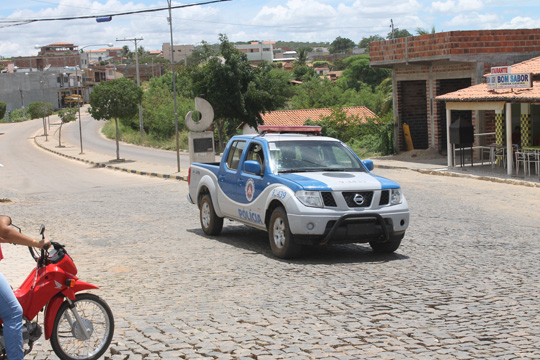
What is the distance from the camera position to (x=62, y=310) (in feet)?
18.6

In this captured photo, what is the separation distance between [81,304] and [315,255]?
206 inches

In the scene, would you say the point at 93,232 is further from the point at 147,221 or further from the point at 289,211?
the point at 289,211

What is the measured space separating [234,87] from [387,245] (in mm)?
Answer: 38751

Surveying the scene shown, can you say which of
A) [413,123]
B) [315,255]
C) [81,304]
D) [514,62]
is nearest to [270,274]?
[315,255]

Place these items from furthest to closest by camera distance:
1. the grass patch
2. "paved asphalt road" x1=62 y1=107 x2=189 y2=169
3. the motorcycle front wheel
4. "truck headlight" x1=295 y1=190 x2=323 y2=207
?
the grass patch → "paved asphalt road" x1=62 y1=107 x2=189 y2=169 → "truck headlight" x1=295 y1=190 x2=323 y2=207 → the motorcycle front wheel

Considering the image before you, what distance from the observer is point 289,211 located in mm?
9859

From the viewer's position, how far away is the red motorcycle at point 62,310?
218 inches

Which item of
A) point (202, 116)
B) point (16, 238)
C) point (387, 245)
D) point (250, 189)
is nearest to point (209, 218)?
point (250, 189)

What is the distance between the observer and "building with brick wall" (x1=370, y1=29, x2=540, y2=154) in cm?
2842

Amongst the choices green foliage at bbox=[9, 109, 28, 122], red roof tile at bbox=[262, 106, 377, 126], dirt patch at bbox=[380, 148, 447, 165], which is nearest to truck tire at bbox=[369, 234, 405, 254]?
dirt patch at bbox=[380, 148, 447, 165]

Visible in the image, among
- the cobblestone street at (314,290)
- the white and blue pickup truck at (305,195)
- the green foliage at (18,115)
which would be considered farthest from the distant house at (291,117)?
the green foliage at (18,115)

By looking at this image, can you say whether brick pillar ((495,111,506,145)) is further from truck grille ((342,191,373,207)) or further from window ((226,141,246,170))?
truck grille ((342,191,373,207))

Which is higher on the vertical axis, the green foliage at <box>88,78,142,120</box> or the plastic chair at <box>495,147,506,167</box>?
the green foliage at <box>88,78,142,120</box>

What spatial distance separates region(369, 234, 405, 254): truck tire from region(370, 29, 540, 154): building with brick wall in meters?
19.3
